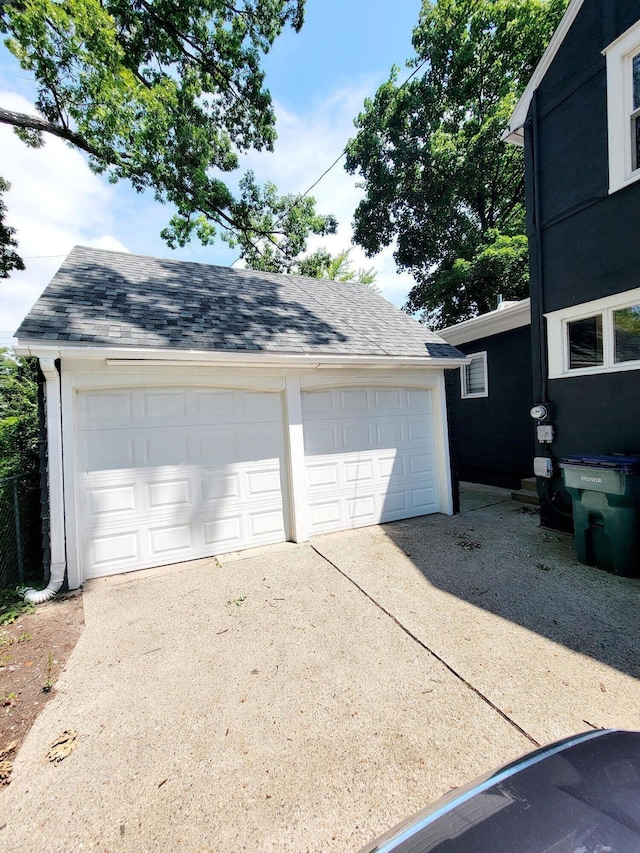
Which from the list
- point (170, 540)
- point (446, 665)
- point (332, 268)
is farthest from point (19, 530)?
point (332, 268)

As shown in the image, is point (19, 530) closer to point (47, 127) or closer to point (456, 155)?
point (47, 127)

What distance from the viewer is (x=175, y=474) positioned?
4.82 meters

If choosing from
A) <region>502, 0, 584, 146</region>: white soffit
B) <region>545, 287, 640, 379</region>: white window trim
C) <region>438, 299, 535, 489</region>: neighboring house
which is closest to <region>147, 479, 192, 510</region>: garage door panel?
<region>438, 299, 535, 489</region>: neighboring house

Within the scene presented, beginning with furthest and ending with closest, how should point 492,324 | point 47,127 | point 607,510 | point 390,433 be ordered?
point 47,127 < point 492,324 < point 390,433 < point 607,510

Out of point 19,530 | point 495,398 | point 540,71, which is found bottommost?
point 19,530

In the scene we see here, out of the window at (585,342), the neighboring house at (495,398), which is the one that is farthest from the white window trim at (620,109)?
the neighboring house at (495,398)

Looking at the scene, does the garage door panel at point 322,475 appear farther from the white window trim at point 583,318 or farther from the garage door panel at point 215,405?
the white window trim at point 583,318

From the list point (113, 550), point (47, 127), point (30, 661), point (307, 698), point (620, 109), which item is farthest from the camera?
point (47, 127)

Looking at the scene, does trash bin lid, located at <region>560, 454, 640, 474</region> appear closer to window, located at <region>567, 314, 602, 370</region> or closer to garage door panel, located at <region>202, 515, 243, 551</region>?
window, located at <region>567, 314, 602, 370</region>

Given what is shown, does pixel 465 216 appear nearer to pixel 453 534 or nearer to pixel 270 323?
pixel 270 323

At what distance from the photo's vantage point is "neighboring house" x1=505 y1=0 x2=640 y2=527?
14.5 feet

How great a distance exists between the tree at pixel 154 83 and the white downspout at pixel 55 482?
743 cm

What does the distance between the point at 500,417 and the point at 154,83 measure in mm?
11144

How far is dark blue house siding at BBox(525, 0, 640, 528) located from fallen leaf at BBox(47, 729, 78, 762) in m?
5.88
